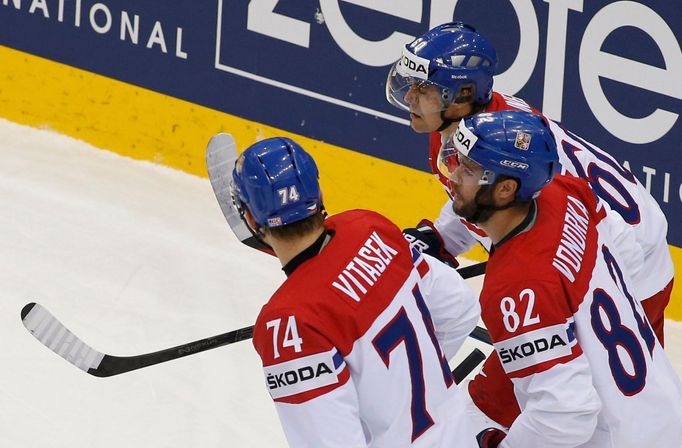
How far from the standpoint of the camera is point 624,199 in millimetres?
3746

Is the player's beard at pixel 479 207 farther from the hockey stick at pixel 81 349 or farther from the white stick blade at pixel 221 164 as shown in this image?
the hockey stick at pixel 81 349

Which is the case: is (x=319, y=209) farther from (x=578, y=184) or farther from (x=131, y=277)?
(x=131, y=277)

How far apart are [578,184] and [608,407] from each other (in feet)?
1.88

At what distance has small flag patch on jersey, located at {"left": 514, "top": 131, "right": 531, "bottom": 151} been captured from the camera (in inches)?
118

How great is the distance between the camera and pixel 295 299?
8.80 feet

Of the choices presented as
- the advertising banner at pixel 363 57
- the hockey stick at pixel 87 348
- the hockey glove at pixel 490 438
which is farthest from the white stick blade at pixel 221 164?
the advertising banner at pixel 363 57

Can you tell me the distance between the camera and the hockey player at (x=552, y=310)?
2.87m

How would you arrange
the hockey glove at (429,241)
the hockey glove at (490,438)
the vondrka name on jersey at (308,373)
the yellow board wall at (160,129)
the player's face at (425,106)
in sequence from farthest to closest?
the yellow board wall at (160,129) < the hockey glove at (429,241) < the player's face at (425,106) < the hockey glove at (490,438) < the vondrka name on jersey at (308,373)

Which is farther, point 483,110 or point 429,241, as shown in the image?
point 429,241

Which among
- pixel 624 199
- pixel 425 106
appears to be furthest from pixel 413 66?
pixel 624 199

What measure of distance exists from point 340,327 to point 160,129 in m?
3.17

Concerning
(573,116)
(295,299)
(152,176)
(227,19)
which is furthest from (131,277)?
(295,299)

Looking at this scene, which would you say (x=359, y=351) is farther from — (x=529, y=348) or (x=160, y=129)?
(x=160, y=129)

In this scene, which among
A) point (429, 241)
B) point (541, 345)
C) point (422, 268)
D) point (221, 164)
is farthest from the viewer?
point (429, 241)
